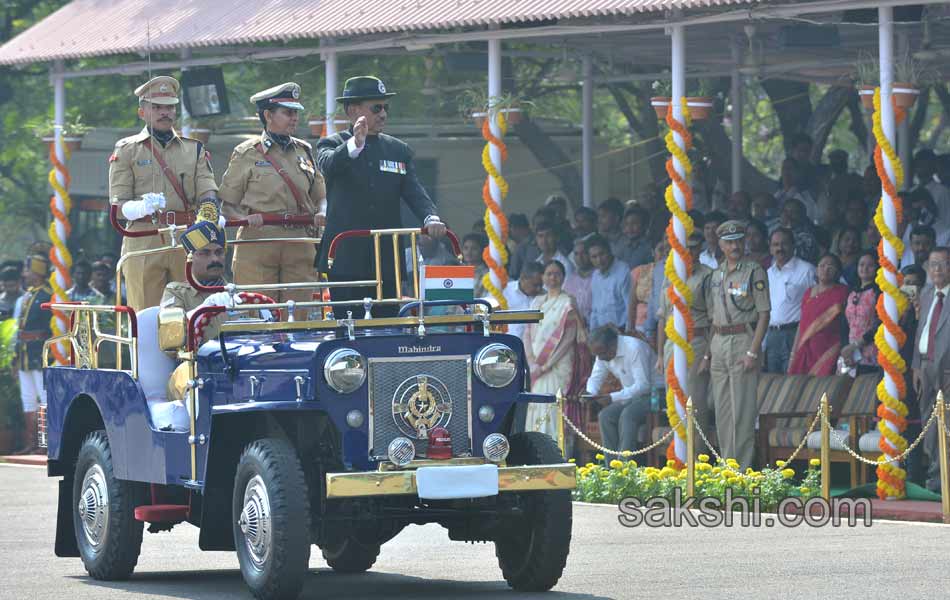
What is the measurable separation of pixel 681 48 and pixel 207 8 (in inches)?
243

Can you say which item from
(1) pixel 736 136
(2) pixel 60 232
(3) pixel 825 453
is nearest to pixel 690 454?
(3) pixel 825 453

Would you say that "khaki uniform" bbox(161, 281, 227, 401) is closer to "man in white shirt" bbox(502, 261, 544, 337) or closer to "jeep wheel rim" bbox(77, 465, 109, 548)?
"jeep wheel rim" bbox(77, 465, 109, 548)

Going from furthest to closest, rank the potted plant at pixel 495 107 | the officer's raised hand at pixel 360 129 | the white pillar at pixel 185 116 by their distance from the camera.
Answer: the white pillar at pixel 185 116 → the potted plant at pixel 495 107 → the officer's raised hand at pixel 360 129

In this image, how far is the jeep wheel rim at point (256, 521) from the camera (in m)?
10.1

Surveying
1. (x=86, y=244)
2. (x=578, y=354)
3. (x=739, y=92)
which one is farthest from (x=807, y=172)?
(x=86, y=244)

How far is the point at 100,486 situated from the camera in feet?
39.0

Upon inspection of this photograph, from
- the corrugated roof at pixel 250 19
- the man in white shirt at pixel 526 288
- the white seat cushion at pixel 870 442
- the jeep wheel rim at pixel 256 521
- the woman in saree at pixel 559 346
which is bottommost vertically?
the white seat cushion at pixel 870 442

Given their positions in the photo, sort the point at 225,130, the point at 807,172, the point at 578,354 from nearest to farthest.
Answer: the point at 578,354, the point at 807,172, the point at 225,130

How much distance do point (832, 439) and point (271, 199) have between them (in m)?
5.29

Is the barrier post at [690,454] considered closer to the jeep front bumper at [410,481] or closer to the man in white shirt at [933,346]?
the man in white shirt at [933,346]

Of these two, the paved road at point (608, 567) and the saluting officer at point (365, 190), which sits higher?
the saluting officer at point (365, 190)

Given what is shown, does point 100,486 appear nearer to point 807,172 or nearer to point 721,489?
point 721,489

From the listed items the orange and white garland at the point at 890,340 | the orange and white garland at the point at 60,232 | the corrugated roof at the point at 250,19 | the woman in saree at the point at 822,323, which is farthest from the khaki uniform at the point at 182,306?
the orange and white garland at the point at 60,232

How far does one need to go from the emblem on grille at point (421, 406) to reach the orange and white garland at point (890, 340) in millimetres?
6008
